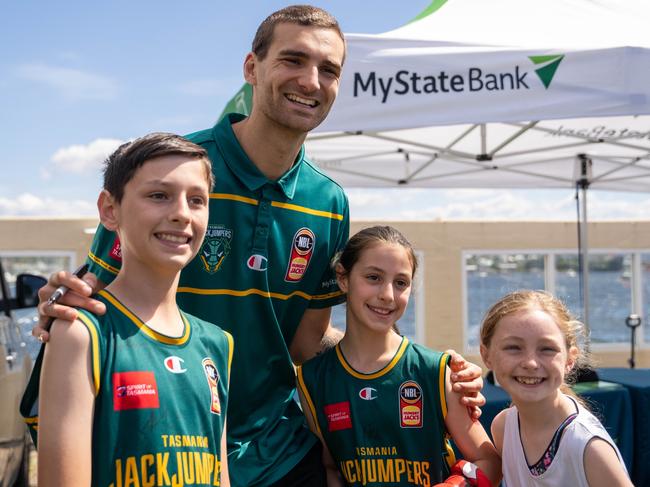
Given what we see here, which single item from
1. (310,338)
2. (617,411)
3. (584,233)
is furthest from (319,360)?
(584,233)

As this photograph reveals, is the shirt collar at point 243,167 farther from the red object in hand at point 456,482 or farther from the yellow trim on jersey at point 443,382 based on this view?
the red object in hand at point 456,482

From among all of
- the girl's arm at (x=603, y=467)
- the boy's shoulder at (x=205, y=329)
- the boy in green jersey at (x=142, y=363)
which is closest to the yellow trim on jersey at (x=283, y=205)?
the boy in green jersey at (x=142, y=363)

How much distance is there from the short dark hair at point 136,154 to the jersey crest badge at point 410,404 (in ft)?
3.34

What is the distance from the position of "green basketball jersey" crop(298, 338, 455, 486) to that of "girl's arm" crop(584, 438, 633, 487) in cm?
47

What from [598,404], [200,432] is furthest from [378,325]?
[598,404]

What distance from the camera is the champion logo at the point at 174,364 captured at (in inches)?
64.4

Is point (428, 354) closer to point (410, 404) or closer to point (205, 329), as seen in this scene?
point (410, 404)

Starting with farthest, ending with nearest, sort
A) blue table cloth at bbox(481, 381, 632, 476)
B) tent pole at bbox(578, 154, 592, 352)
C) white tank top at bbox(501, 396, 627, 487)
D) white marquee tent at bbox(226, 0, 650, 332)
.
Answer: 1. tent pole at bbox(578, 154, 592, 352)
2. blue table cloth at bbox(481, 381, 632, 476)
3. white marquee tent at bbox(226, 0, 650, 332)
4. white tank top at bbox(501, 396, 627, 487)

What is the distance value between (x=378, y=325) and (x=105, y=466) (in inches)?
40.3

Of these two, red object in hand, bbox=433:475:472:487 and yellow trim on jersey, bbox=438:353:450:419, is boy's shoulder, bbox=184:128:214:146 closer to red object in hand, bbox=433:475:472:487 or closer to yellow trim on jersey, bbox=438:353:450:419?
yellow trim on jersey, bbox=438:353:450:419

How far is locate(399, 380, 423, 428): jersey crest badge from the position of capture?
2.20 metres

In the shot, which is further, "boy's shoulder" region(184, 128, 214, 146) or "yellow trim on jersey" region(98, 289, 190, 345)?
"boy's shoulder" region(184, 128, 214, 146)

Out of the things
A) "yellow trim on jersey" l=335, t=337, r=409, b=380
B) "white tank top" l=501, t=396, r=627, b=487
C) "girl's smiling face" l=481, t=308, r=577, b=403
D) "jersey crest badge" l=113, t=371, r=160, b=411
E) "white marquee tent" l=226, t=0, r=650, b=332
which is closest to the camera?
"jersey crest badge" l=113, t=371, r=160, b=411

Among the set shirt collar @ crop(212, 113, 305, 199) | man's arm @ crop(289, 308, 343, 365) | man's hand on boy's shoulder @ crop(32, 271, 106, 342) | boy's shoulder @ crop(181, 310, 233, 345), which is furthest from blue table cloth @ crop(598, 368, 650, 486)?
man's hand on boy's shoulder @ crop(32, 271, 106, 342)
